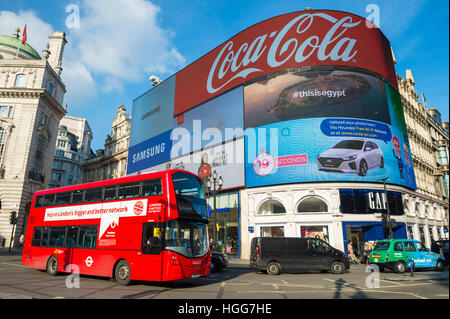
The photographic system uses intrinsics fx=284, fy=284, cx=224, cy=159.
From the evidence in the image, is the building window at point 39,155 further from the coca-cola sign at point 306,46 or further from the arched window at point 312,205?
the arched window at point 312,205

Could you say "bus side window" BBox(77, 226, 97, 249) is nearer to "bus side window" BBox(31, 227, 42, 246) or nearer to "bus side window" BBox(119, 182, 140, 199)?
"bus side window" BBox(119, 182, 140, 199)

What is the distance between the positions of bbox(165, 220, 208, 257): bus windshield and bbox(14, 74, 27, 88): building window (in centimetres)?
4122

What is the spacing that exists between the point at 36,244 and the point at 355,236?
24.9 meters

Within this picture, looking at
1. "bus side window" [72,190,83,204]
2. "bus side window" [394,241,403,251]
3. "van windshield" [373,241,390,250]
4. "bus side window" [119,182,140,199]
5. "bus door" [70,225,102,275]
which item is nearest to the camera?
"bus side window" [119,182,140,199]

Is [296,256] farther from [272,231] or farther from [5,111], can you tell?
[5,111]

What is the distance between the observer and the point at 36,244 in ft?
48.3

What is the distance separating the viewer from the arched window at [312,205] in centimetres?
2670

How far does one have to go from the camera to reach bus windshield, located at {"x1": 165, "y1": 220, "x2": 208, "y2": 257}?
398 inches

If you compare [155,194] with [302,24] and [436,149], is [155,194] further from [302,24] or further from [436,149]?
[436,149]

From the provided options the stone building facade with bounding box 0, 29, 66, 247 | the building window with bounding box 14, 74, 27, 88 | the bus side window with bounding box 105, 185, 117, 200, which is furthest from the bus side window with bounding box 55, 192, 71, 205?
the building window with bounding box 14, 74, 27, 88

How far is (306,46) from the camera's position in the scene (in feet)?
98.2

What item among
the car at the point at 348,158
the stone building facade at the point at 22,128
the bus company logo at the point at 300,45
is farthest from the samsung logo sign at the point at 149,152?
the car at the point at 348,158

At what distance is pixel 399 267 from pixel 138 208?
1436cm
